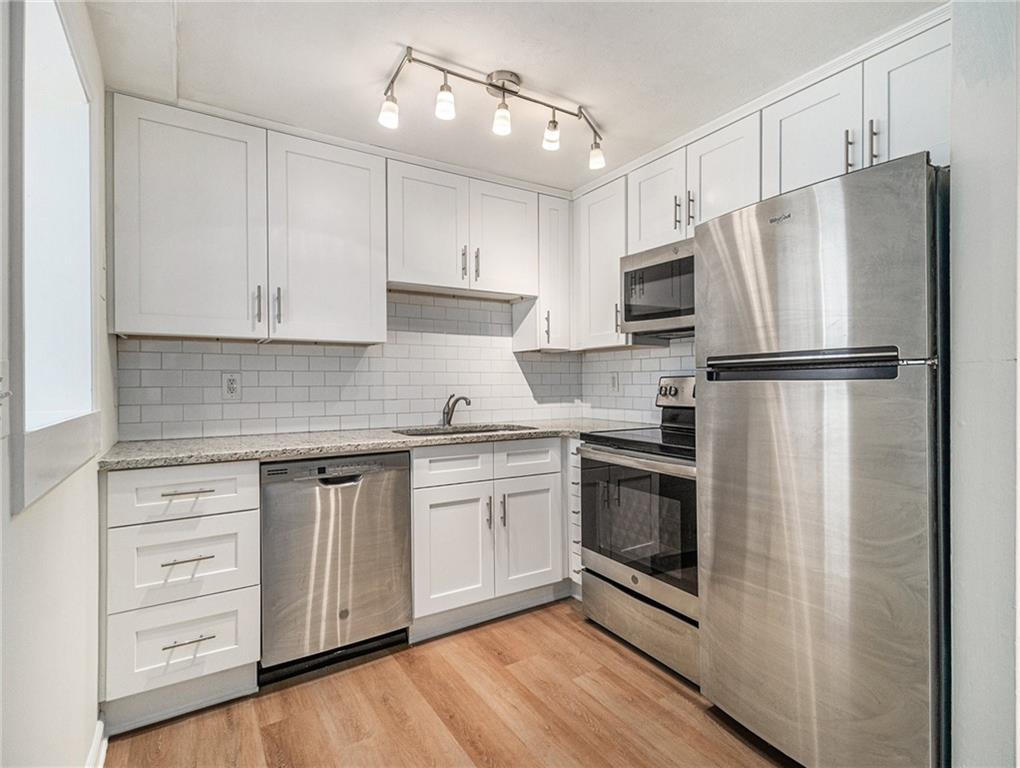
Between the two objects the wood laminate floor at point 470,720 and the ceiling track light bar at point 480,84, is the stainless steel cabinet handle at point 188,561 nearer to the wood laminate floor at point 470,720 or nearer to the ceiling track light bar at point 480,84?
the wood laminate floor at point 470,720

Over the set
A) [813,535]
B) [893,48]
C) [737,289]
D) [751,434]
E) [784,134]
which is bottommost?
[813,535]

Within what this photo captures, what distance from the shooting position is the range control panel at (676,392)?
264 centimetres

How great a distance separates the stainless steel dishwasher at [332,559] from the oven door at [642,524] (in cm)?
88

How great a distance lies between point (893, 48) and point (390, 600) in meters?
2.78

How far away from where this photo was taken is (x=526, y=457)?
2.78m

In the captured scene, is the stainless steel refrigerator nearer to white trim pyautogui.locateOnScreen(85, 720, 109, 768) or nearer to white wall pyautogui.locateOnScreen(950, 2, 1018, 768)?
white wall pyautogui.locateOnScreen(950, 2, 1018, 768)

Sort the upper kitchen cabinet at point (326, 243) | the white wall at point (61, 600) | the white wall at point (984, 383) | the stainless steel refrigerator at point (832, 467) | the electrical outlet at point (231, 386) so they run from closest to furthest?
the white wall at point (61, 600) → the white wall at point (984, 383) → the stainless steel refrigerator at point (832, 467) → the upper kitchen cabinet at point (326, 243) → the electrical outlet at point (231, 386)

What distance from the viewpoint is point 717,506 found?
1.84 meters

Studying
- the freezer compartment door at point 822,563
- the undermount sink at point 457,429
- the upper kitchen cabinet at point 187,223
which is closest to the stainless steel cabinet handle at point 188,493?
the upper kitchen cabinet at point 187,223

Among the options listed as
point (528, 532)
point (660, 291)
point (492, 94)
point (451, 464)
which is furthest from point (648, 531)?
point (492, 94)

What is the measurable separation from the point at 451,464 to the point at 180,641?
3.99 ft

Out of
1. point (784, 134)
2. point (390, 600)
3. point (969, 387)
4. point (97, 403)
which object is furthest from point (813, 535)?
point (97, 403)

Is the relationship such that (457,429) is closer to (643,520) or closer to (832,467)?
(643,520)

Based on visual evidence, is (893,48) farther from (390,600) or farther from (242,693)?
(242,693)
